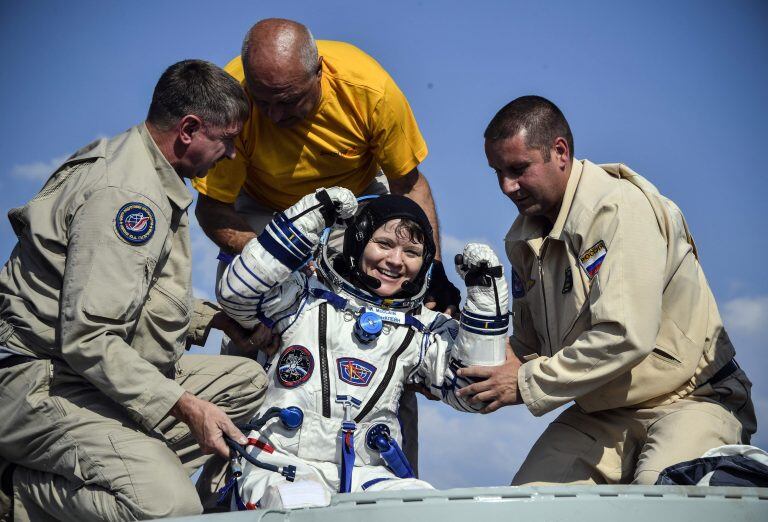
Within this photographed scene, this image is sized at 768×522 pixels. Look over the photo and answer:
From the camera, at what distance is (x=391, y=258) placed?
16.8 feet

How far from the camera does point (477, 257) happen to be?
4664 millimetres

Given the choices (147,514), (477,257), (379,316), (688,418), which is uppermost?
(477,257)

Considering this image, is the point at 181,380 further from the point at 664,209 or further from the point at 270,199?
the point at 664,209

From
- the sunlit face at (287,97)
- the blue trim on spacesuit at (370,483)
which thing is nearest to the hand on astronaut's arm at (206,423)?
the blue trim on spacesuit at (370,483)

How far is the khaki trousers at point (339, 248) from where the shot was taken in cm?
551

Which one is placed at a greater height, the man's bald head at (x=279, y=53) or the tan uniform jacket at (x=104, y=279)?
the man's bald head at (x=279, y=53)

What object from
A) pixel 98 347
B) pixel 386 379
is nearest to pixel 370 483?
pixel 386 379

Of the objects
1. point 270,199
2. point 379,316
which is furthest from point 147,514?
point 270,199

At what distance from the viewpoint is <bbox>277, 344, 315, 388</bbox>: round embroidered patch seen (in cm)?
485

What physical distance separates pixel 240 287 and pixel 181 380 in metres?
0.53

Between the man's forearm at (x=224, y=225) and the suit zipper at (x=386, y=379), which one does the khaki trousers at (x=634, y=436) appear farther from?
the man's forearm at (x=224, y=225)

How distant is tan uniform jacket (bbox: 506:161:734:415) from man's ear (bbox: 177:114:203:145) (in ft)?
6.25

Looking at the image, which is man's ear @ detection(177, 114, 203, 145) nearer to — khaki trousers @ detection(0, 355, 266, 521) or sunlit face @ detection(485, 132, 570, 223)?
khaki trousers @ detection(0, 355, 266, 521)

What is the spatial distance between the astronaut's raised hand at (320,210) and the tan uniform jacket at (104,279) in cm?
70
